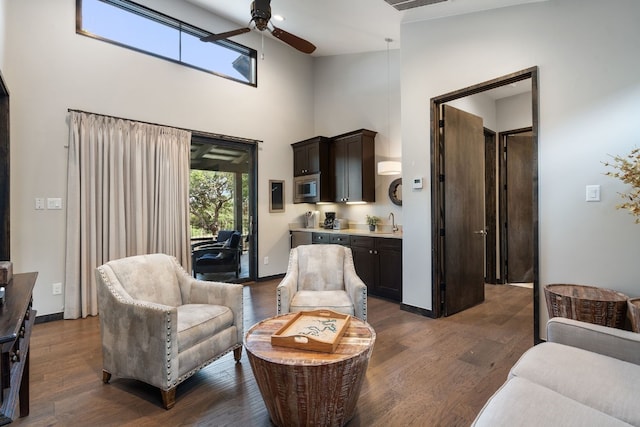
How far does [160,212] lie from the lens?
4.25 meters

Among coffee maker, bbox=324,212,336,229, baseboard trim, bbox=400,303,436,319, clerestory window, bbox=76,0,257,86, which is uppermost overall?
clerestory window, bbox=76,0,257,86

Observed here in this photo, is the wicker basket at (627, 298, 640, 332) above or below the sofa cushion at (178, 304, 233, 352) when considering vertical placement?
above

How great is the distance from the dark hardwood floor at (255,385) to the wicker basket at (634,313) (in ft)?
2.75

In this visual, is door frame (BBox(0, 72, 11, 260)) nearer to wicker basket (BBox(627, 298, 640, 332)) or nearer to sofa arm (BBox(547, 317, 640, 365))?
sofa arm (BBox(547, 317, 640, 365))

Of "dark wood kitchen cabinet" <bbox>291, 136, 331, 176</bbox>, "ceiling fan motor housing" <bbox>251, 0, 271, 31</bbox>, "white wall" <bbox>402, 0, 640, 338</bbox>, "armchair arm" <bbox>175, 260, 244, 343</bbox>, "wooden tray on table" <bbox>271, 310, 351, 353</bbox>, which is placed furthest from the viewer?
"dark wood kitchen cabinet" <bbox>291, 136, 331, 176</bbox>

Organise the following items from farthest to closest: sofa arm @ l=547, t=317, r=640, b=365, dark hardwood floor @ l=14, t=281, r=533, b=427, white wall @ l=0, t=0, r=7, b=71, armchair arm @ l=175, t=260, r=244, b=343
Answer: white wall @ l=0, t=0, r=7, b=71 < armchair arm @ l=175, t=260, r=244, b=343 < dark hardwood floor @ l=14, t=281, r=533, b=427 < sofa arm @ l=547, t=317, r=640, b=365

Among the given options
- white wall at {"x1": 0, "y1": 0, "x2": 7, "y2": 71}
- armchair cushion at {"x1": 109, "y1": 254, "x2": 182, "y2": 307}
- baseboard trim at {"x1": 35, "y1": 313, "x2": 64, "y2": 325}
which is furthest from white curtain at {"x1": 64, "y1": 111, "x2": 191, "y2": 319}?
armchair cushion at {"x1": 109, "y1": 254, "x2": 182, "y2": 307}

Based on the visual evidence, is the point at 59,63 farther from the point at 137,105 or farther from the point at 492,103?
the point at 492,103

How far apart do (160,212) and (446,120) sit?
381 cm

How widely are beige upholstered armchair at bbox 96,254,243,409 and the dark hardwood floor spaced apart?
0.15 metres

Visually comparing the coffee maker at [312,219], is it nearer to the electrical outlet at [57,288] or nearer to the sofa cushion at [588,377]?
the electrical outlet at [57,288]

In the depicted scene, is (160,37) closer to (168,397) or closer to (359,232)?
(359,232)

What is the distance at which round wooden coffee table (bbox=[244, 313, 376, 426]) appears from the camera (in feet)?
5.12

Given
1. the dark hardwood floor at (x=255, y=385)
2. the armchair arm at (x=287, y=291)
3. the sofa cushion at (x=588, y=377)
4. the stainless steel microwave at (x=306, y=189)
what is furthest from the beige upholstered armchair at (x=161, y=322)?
the stainless steel microwave at (x=306, y=189)
